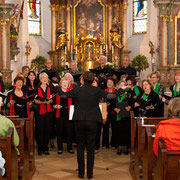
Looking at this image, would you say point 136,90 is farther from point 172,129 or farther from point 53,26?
point 53,26

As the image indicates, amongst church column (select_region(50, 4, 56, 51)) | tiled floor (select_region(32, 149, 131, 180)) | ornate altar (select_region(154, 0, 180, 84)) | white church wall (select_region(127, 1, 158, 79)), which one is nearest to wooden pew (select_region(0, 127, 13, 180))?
A: tiled floor (select_region(32, 149, 131, 180))

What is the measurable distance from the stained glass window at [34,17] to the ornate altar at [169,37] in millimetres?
8896

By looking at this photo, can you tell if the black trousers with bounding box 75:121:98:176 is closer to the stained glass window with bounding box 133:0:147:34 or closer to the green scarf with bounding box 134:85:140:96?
the green scarf with bounding box 134:85:140:96

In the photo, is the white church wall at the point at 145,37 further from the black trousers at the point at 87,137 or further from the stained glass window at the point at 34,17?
the black trousers at the point at 87,137

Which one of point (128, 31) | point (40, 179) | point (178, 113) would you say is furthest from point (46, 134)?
point (128, 31)

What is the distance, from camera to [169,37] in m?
17.7

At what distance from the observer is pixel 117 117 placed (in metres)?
7.96

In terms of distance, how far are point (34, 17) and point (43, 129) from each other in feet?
55.3

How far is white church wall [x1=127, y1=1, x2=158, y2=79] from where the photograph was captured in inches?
870

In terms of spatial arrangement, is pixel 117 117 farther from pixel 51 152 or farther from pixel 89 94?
pixel 89 94

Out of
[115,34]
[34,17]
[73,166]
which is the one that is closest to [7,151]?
[73,166]

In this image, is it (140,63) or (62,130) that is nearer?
(62,130)

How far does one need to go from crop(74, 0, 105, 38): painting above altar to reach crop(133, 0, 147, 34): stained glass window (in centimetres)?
222

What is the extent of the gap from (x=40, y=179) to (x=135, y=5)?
19.1 m
